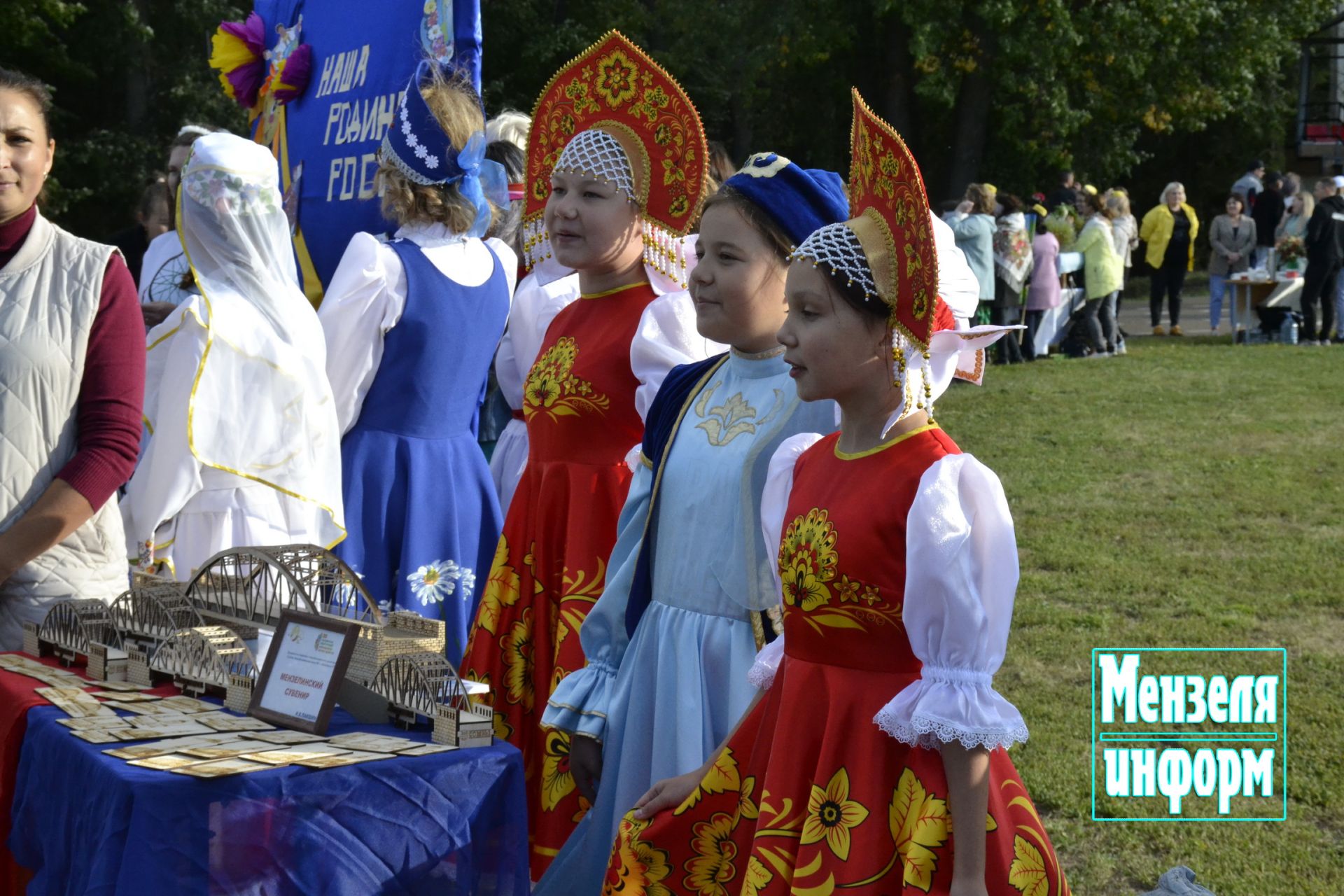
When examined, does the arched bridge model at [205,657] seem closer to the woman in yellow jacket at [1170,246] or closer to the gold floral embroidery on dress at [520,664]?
the gold floral embroidery on dress at [520,664]

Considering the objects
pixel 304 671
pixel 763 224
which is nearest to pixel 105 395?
pixel 304 671

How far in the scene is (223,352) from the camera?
355 cm

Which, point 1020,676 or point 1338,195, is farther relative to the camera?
point 1338,195

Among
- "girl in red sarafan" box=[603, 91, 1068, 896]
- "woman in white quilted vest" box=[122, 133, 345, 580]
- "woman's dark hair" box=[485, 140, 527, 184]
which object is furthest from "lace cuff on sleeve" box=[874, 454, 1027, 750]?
"woman's dark hair" box=[485, 140, 527, 184]

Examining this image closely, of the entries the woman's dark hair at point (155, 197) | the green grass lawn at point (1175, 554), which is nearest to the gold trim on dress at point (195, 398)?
the green grass lawn at point (1175, 554)

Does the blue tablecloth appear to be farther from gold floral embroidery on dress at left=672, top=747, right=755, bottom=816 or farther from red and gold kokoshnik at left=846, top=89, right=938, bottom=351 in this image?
red and gold kokoshnik at left=846, top=89, right=938, bottom=351

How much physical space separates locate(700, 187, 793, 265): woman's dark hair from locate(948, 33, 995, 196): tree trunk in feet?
71.4

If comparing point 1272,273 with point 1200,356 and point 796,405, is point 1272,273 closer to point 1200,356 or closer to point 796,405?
point 1200,356

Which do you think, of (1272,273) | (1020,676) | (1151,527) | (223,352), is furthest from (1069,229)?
(223,352)

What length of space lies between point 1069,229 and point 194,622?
1533 cm

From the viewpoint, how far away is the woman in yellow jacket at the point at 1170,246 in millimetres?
17031

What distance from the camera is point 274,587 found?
8.75ft

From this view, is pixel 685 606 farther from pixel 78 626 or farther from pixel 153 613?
pixel 78 626

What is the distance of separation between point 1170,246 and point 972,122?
801cm
